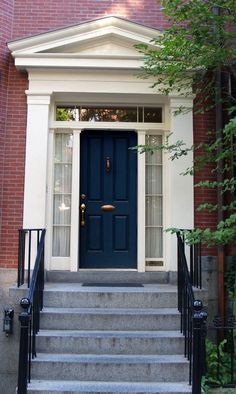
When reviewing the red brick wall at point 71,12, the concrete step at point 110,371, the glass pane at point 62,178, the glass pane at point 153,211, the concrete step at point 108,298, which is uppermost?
the red brick wall at point 71,12

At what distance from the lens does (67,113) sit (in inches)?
278

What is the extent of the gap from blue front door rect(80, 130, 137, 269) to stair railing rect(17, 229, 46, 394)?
2.99 feet

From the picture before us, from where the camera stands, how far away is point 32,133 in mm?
6574

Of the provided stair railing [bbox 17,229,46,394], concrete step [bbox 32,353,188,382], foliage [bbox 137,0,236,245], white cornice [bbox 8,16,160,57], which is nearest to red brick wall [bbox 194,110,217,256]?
foliage [bbox 137,0,236,245]

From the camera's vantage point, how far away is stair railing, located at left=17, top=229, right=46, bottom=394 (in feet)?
14.1

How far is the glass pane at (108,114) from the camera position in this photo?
704cm

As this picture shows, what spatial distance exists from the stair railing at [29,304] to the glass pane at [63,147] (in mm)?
1306

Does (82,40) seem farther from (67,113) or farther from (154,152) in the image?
(154,152)

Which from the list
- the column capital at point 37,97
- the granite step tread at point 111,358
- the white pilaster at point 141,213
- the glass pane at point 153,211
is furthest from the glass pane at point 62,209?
the granite step tread at point 111,358

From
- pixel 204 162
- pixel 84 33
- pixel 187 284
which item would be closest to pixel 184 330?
pixel 187 284

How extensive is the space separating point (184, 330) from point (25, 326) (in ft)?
5.99

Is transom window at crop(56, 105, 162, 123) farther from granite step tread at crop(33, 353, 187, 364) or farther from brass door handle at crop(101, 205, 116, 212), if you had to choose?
granite step tread at crop(33, 353, 187, 364)

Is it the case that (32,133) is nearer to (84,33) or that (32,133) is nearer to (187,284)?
(84,33)

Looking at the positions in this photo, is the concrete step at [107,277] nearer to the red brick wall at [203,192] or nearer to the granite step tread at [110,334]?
the red brick wall at [203,192]
